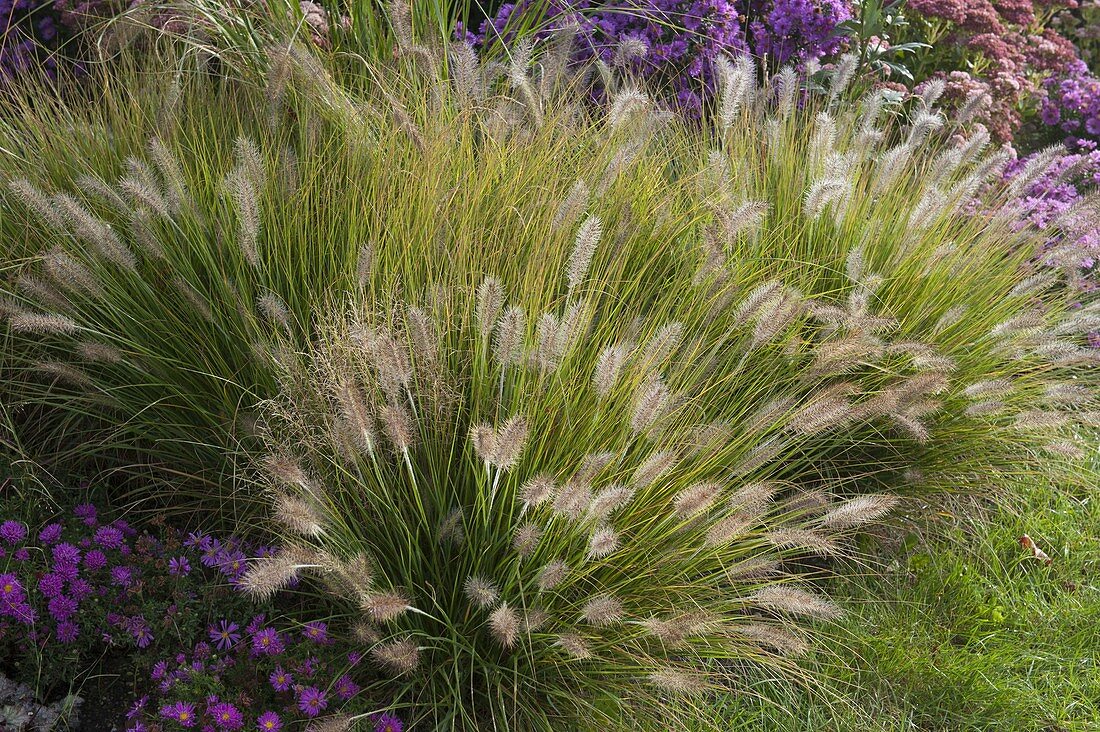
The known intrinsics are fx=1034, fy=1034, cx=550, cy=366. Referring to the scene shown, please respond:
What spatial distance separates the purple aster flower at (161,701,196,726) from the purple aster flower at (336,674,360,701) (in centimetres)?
31

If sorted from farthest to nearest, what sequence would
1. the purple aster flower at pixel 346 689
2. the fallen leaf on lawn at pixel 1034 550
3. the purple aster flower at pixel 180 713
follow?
the fallen leaf on lawn at pixel 1034 550 → the purple aster flower at pixel 346 689 → the purple aster flower at pixel 180 713

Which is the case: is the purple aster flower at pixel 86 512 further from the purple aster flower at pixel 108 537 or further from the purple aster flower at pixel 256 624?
the purple aster flower at pixel 256 624

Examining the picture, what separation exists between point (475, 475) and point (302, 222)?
97 centimetres

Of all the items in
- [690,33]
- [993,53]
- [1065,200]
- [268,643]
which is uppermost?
[690,33]

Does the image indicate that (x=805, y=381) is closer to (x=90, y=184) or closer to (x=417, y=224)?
(x=417, y=224)

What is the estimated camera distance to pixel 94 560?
2.50 meters

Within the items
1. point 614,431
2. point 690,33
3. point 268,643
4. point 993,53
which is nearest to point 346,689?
point 268,643

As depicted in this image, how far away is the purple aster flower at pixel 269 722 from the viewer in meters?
2.19

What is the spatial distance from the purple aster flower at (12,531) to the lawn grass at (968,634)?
1.77 m

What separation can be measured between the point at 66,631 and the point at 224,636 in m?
0.36

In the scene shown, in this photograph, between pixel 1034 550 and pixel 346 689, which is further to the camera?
pixel 1034 550

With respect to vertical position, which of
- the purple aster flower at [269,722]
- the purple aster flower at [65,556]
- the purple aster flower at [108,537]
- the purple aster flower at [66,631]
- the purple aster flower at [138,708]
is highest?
the purple aster flower at [65,556]

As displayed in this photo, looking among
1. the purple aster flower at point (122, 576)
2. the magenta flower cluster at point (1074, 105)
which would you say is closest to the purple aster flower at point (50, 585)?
the purple aster flower at point (122, 576)

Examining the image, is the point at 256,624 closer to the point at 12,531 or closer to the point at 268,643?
the point at 268,643
